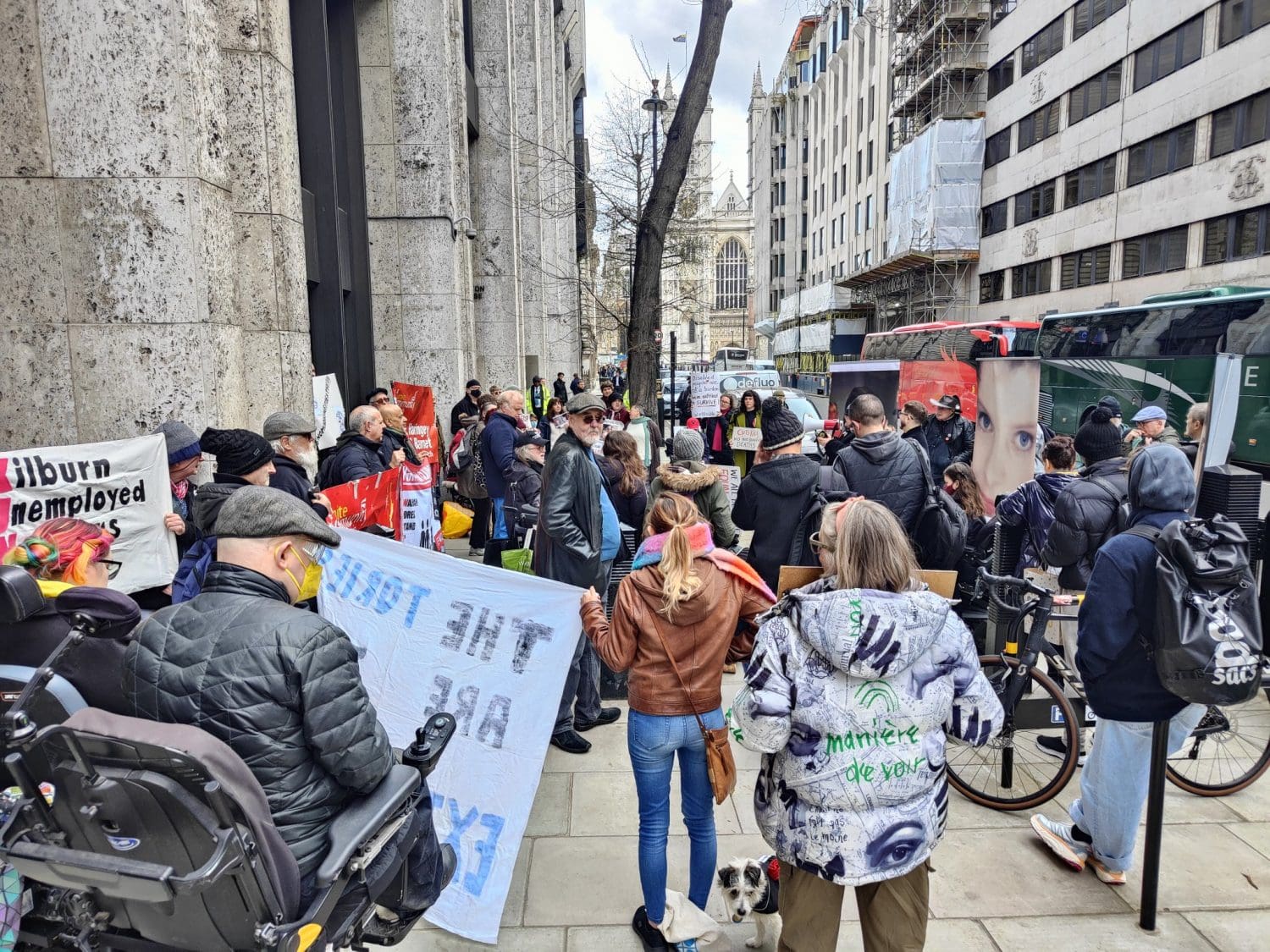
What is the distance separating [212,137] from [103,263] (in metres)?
1.12

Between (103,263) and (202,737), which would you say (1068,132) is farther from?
(202,737)

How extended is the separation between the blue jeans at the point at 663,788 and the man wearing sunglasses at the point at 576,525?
1.71m

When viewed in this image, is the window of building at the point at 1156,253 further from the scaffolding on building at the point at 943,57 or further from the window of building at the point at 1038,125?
the scaffolding on building at the point at 943,57

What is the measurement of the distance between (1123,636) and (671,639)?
6.34 feet

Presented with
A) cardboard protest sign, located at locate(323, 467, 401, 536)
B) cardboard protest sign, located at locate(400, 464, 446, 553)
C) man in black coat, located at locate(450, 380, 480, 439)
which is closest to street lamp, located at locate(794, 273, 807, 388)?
man in black coat, located at locate(450, 380, 480, 439)

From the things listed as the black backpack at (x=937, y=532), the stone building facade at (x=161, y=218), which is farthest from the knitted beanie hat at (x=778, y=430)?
the stone building facade at (x=161, y=218)

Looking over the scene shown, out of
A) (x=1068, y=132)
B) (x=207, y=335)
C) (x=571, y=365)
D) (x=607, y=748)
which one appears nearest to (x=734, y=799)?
(x=607, y=748)

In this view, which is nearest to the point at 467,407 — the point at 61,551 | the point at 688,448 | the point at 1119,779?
the point at 688,448

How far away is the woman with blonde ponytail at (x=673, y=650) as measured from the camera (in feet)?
10.5

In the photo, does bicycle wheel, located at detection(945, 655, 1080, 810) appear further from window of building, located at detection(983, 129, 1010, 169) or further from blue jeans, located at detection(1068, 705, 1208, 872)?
window of building, located at detection(983, 129, 1010, 169)

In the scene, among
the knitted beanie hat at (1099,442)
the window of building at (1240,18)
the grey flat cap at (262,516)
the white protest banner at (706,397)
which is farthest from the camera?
the window of building at (1240,18)

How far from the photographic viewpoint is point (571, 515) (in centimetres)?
521

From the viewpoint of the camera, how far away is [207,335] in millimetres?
5887

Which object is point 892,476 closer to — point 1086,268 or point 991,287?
point 1086,268
